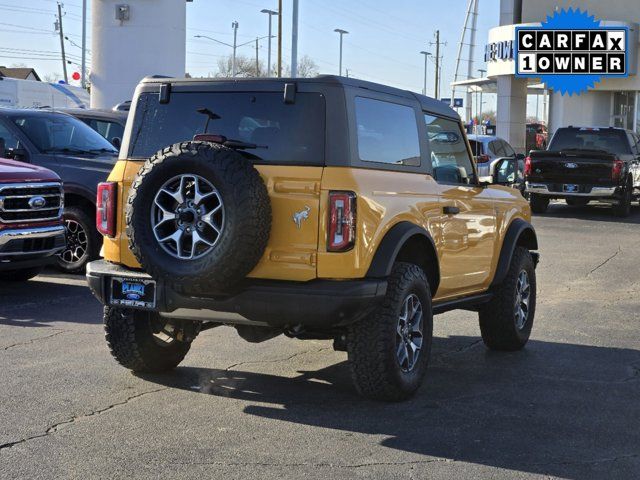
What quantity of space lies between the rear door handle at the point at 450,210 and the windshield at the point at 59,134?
6907 millimetres

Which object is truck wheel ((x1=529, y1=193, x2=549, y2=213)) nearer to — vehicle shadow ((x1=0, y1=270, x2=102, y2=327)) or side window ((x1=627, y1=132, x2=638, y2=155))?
side window ((x1=627, y1=132, x2=638, y2=155))

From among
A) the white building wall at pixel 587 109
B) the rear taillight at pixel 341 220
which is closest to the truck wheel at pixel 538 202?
the white building wall at pixel 587 109

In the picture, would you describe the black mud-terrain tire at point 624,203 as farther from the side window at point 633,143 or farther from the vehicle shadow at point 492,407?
the vehicle shadow at point 492,407

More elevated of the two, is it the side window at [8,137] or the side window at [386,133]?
the side window at [8,137]

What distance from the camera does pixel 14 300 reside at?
1027 centimetres

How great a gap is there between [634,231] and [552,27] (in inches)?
829

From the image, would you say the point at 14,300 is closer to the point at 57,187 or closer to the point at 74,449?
the point at 57,187

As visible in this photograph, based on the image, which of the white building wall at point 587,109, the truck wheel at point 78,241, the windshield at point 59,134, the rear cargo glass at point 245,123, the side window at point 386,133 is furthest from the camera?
the white building wall at point 587,109

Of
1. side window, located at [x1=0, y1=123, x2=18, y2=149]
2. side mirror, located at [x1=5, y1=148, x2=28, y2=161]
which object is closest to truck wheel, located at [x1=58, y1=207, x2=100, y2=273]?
side mirror, located at [x1=5, y1=148, x2=28, y2=161]

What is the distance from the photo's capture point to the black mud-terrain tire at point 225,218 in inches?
223

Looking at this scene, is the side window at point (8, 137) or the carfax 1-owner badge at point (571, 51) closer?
the side window at point (8, 137)

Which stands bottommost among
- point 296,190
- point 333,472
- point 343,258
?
point 333,472

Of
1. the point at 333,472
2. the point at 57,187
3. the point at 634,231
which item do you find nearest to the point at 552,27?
the point at 634,231

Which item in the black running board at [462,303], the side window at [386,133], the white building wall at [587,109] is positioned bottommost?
the black running board at [462,303]
